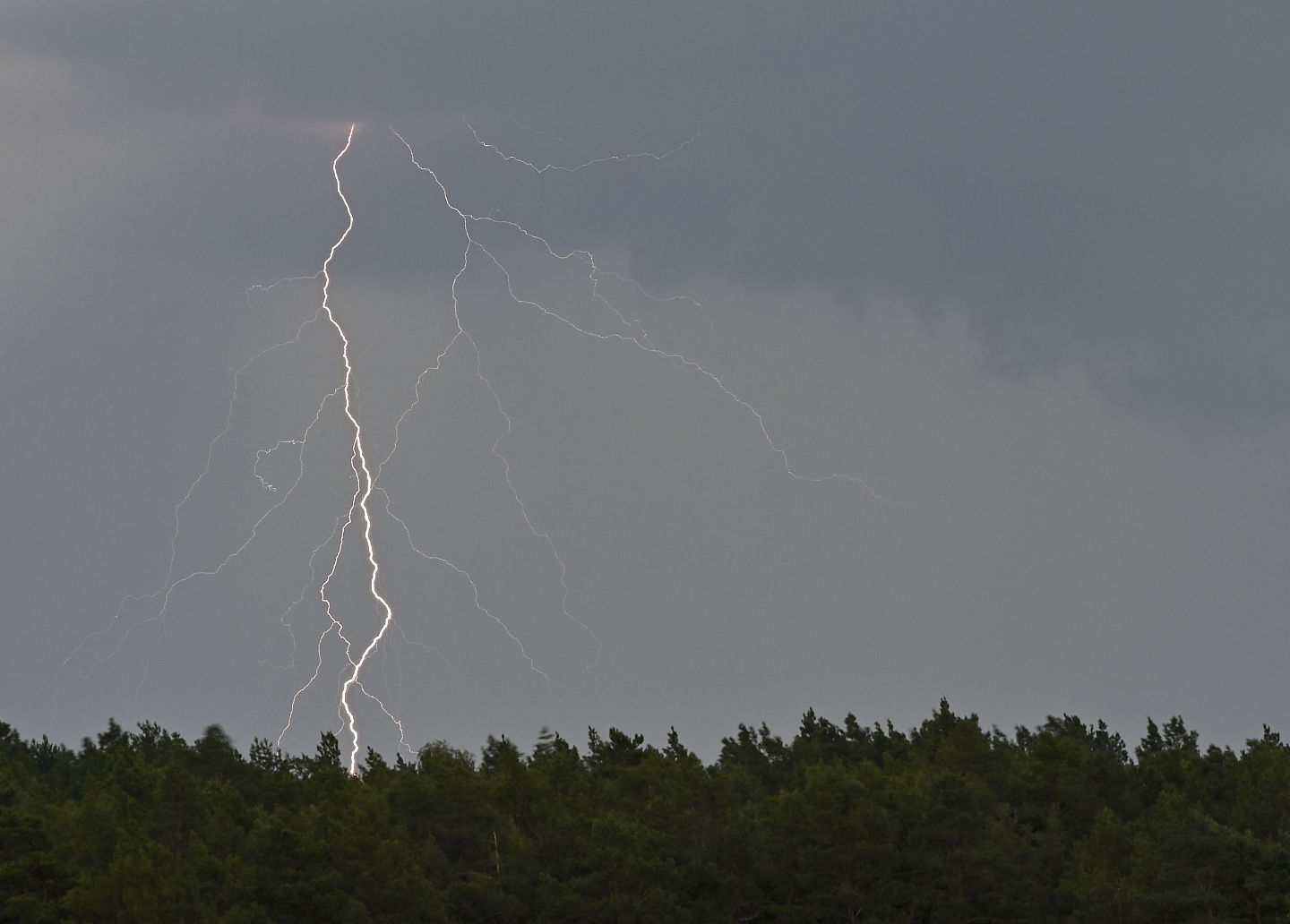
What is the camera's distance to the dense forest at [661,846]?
50469 mm

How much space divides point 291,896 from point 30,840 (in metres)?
6.25

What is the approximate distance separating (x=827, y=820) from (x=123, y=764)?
28121 millimetres

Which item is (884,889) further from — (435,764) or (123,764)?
(123,764)

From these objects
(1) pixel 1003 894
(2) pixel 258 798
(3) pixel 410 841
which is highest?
(2) pixel 258 798

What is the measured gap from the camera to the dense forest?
166ft

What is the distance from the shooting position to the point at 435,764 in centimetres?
6819

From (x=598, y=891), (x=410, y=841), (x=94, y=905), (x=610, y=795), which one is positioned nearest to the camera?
(x=94, y=905)

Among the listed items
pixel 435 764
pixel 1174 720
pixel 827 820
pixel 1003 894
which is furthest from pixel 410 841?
pixel 1174 720

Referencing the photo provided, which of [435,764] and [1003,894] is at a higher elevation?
[435,764]

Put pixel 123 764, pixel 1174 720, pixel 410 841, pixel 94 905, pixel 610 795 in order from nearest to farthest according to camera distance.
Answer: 1. pixel 94 905
2. pixel 410 841
3. pixel 610 795
4. pixel 123 764
5. pixel 1174 720

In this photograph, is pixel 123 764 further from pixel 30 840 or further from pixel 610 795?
pixel 30 840

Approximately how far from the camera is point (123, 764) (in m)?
72.7

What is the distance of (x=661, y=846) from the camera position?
182 feet

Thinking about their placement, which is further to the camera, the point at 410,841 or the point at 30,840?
the point at 410,841
